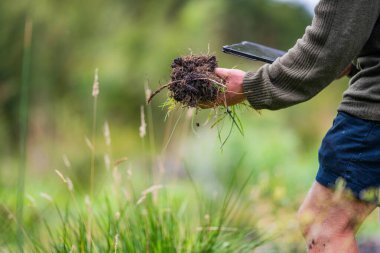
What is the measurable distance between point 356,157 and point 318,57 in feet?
1.28

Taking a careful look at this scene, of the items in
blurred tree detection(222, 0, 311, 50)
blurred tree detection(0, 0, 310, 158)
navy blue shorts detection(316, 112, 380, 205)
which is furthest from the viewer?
blurred tree detection(222, 0, 311, 50)

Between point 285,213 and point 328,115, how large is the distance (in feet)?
23.7

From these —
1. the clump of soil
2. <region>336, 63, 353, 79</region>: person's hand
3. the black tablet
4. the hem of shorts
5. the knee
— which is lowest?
the knee

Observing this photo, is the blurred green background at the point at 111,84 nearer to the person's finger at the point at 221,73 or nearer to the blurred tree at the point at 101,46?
the blurred tree at the point at 101,46

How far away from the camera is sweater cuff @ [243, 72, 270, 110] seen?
256cm

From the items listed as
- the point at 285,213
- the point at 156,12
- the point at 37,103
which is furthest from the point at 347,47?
the point at 156,12

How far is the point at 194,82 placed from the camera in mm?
2572

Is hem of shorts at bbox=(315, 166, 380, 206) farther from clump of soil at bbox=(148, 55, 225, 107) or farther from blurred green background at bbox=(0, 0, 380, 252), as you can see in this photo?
blurred green background at bbox=(0, 0, 380, 252)

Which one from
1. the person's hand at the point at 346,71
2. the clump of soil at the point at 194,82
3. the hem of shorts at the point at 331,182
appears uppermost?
the clump of soil at the point at 194,82

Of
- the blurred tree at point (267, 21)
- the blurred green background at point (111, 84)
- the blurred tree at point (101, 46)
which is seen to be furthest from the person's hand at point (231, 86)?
the blurred tree at point (267, 21)

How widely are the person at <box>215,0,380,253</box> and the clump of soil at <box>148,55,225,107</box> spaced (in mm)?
47

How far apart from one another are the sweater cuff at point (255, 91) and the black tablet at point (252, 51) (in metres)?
0.12

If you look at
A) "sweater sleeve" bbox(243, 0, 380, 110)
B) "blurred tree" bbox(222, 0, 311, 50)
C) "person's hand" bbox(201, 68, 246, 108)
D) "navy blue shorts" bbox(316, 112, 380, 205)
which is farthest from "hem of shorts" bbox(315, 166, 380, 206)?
"blurred tree" bbox(222, 0, 311, 50)

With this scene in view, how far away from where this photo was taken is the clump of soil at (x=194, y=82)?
2570 millimetres
